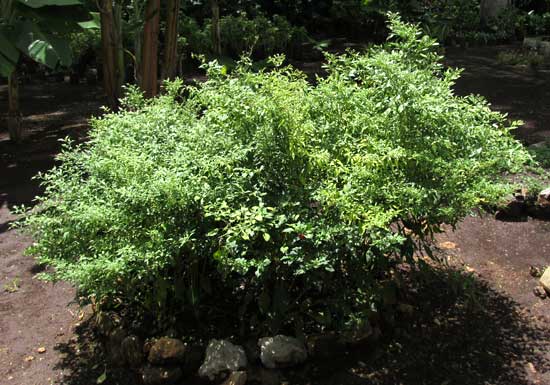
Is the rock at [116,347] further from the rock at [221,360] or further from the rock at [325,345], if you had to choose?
the rock at [325,345]

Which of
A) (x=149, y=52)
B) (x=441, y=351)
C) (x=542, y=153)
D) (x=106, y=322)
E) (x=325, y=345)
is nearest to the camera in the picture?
(x=325, y=345)

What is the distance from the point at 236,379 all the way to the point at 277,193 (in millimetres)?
917

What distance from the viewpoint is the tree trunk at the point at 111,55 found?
535 cm

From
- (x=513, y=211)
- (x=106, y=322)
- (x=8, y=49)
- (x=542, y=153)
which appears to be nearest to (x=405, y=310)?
(x=106, y=322)

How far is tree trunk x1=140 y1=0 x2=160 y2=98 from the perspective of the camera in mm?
4992

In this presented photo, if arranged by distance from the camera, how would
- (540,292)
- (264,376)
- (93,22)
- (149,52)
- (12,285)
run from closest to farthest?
(264,376) < (540,292) < (12,285) < (149,52) < (93,22)

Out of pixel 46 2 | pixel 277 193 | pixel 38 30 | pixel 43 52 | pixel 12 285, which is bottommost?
pixel 12 285

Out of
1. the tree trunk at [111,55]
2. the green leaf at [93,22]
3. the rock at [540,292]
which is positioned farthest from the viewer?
the green leaf at [93,22]

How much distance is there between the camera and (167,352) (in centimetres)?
325

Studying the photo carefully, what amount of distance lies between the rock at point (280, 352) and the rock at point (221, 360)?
11 centimetres

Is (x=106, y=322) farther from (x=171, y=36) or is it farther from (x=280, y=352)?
(x=171, y=36)

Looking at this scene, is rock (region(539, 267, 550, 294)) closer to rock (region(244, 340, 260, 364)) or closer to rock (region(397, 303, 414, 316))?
rock (region(397, 303, 414, 316))

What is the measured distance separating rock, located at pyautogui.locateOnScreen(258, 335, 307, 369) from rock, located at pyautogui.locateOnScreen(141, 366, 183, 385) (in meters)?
0.44

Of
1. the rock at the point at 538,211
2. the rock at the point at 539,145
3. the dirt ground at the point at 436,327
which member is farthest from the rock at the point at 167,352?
the rock at the point at 539,145
